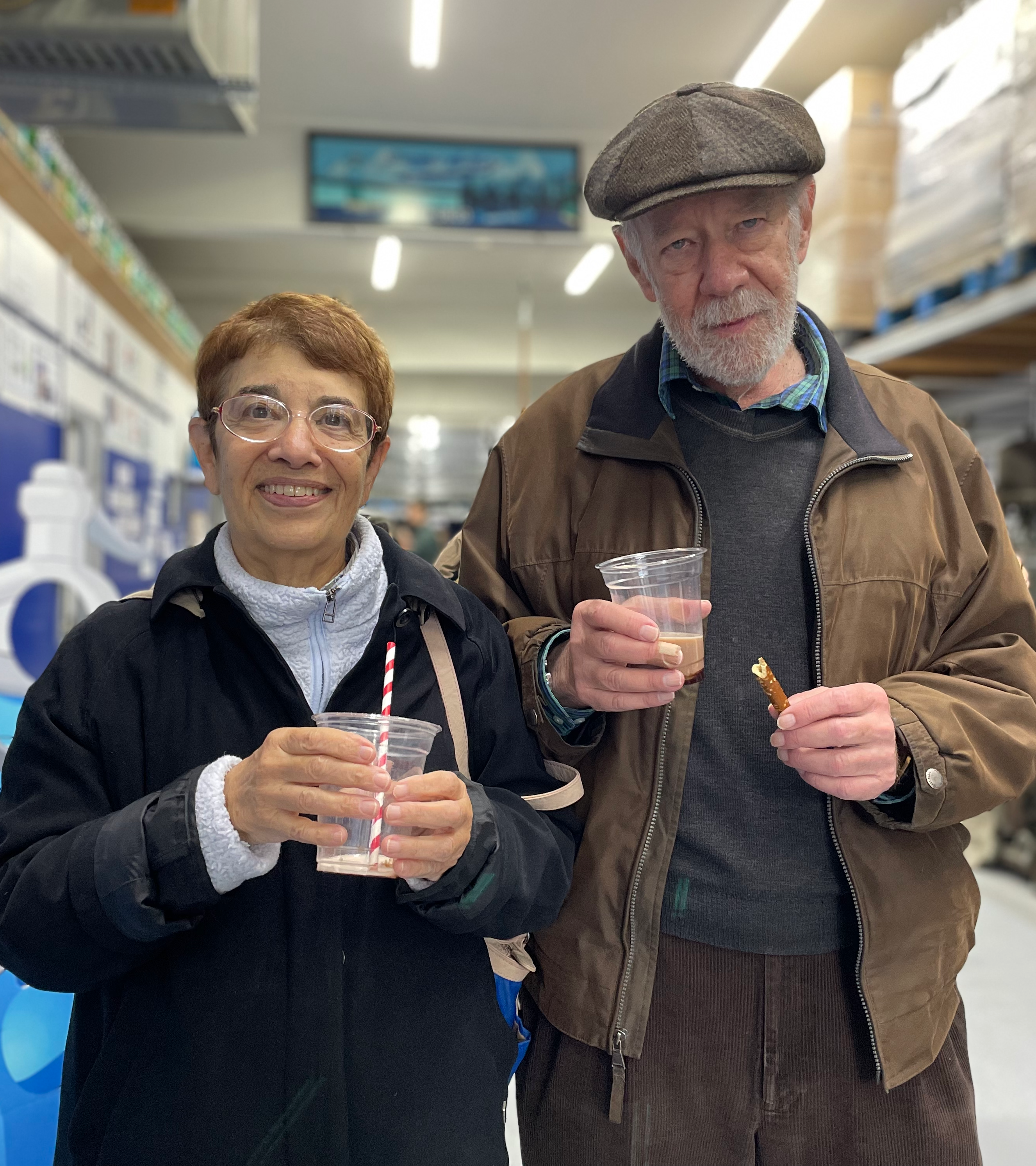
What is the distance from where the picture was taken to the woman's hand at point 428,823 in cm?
122

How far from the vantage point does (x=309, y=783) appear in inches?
46.7

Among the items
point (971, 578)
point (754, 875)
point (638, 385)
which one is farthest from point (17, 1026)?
point (971, 578)

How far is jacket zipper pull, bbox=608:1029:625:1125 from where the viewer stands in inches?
62.9

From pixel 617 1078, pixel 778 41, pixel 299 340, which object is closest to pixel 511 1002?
pixel 617 1078

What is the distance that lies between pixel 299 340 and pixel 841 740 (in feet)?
3.04

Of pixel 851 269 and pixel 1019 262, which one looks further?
pixel 851 269

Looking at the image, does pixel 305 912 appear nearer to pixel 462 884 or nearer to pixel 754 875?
pixel 462 884

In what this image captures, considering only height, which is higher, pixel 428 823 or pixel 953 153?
pixel 953 153

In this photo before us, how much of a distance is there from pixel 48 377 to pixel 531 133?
5.75 metres

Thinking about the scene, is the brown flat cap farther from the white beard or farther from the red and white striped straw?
the red and white striped straw

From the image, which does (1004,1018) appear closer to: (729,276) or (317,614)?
(729,276)

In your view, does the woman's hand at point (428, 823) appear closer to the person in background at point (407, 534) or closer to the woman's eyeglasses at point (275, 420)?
the woman's eyeglasses at point (275, 420)

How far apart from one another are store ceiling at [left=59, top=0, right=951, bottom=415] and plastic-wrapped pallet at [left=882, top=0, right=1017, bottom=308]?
1675mm

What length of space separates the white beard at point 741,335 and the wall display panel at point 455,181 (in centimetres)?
817
